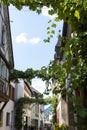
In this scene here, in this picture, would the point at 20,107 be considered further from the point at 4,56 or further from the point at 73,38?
the point at 73,38

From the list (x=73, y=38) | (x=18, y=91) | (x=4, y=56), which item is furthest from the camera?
(x=18, y=91)

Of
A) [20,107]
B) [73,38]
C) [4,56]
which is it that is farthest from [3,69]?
[73,38]

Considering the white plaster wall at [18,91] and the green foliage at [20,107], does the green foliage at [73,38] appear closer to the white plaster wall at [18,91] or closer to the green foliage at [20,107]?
the green foliage at [20,107]

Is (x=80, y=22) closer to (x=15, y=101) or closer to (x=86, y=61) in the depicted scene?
(x=86, y=61)

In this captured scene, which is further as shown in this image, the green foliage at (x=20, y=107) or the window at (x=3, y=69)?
the green foliage at (x=20, y=107)

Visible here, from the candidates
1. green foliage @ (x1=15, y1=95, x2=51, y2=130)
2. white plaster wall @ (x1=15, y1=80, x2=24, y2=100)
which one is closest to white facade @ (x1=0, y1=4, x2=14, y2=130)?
green foliage @ (x1=15, y1=95, x2=51, y2=130)

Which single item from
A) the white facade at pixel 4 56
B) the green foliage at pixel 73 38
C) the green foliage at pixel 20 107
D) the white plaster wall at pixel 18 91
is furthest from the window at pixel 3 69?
the green foliage at pixel 73 38

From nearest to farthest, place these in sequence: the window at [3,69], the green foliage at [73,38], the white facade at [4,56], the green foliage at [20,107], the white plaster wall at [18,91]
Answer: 1. the green foliage at [73,38]
2. the window at [3,69]
3. the white facade at [4,56]
4. the green foliage at [20,107]
5. the white plaster wall at [18,91]

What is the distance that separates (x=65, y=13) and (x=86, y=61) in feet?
3.06

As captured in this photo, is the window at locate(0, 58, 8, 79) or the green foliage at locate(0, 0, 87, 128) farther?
the window at locate(0, 58, 8, 79)

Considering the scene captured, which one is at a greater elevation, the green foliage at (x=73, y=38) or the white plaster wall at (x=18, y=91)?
the white plaster wall at (x=18, y=91)

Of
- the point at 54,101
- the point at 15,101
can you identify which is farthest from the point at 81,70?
the point at 15,101

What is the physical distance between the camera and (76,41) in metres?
3.91

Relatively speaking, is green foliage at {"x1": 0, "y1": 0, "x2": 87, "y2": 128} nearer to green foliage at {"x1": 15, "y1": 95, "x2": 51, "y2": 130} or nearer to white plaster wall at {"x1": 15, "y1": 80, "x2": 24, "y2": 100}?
green foliage at {"x1": 15, "y1": 95, "x2": 51, "y2": 130}
